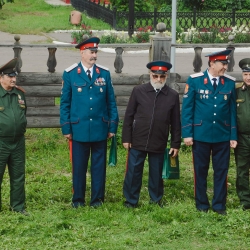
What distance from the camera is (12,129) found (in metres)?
8.41

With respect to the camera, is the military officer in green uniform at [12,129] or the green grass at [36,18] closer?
the military officer in green uniform at [12,129]

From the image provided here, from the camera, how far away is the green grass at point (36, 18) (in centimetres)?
2766

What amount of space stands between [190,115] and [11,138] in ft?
6.37

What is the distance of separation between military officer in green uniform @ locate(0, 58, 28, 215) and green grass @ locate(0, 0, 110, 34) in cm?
1857

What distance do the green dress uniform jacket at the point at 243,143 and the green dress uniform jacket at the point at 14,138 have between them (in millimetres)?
2363

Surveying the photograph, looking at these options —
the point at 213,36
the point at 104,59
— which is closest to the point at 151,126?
the point at 104,59

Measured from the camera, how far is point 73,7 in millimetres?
34500

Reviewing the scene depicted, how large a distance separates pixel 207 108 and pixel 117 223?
159 cm

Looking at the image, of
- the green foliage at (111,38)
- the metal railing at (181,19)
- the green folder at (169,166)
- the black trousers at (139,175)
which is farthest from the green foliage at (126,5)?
the black trousers at (139,175)

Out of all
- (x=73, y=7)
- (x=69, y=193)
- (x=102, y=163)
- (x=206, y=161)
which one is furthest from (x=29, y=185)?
(x=73, y=7)

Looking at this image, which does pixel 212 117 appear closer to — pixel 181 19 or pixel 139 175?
pixel 139 175

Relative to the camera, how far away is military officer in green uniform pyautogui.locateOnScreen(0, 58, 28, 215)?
8.40 metres

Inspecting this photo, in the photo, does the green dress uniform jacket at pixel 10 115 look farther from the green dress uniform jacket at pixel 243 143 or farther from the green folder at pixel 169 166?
the green dress uniform jacket at pixel 243 143

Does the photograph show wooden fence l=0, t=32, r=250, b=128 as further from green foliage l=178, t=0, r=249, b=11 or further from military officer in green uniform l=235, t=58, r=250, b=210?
green foliage l=178, t=0, r=249, b=11
